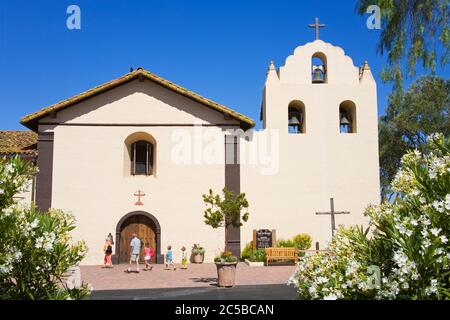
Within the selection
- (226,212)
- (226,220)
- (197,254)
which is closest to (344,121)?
(197,254)

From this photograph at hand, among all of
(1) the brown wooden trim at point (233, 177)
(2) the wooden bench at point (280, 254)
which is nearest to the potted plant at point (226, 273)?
(2) the wooden bench at point (280, 254)

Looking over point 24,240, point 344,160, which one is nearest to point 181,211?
point 344,160

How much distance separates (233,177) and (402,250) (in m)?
16.7

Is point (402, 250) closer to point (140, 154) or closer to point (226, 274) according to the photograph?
point (226, 274)

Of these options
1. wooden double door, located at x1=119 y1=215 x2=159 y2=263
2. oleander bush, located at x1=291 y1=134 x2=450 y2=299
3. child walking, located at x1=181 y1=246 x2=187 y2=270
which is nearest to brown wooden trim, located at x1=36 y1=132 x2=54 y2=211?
wooden double door, located at x1=119 y1=215 x2=159 y2=263

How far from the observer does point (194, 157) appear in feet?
69.2

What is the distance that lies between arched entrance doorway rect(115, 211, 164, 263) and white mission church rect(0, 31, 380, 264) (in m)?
0.04

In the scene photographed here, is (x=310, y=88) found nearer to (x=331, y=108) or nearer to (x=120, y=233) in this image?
(x=331, y=108)

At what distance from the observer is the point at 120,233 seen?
67.3 feet

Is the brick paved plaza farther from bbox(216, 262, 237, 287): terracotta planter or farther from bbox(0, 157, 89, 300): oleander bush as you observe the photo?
bbox(0, 157, 89, 300): oleander bush

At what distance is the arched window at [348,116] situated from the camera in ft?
72.3

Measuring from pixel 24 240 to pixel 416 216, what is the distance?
4103 millimetres

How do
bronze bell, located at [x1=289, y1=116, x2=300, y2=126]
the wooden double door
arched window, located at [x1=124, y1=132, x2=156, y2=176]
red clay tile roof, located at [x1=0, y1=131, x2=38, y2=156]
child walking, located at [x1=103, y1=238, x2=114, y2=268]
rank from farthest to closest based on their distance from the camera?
1. bronze bell, located at [x1=289, y1=116, x2=300, y2=126]
2. arched window, located at [x1=124, y1=132, x2=156, y2=176]
3. red clay tile roof, located at [x1=0, y1=131, x2=38, y2=156]
4. the wooden double door
5. child walking, located at [x1=103, y1=238, x2=114, y2=268]

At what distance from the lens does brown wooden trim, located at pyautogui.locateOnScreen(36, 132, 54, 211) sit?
2014 cm
